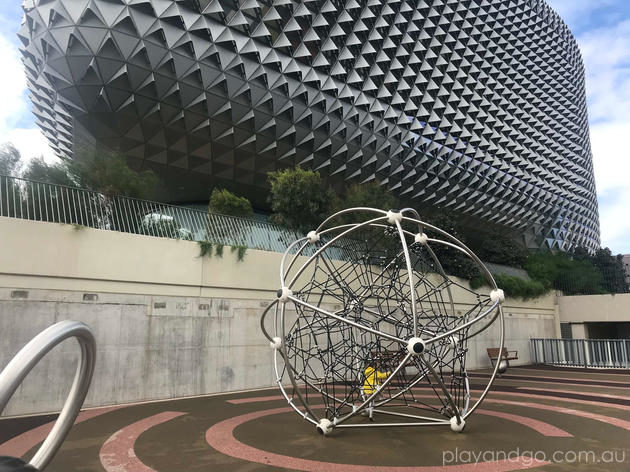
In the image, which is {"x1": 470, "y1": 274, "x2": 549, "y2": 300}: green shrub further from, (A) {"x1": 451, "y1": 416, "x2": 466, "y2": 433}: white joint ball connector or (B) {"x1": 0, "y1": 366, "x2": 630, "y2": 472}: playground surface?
(A) {"x1": 451, "y1": 416, "x2": 466, "y2": 433}: white joint ball connector

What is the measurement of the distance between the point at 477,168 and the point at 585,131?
38251 millimetres

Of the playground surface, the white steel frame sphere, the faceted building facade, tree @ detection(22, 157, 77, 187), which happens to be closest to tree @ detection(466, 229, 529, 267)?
the faceted building facade

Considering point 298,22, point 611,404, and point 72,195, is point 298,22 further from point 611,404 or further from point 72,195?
point 611,404

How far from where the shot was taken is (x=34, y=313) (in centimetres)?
1199

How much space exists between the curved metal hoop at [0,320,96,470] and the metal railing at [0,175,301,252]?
34.2 ft

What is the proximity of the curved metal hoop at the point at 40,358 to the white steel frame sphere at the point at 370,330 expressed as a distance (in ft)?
14.5

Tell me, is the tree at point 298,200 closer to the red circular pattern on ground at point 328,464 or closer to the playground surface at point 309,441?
the playground surface at point 309,441

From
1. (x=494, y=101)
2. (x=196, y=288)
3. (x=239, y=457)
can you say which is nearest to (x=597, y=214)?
(x=494, y=101)

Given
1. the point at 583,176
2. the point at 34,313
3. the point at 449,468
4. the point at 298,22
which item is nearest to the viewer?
the point at 449,468

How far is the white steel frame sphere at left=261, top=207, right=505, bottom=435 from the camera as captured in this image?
8805mm

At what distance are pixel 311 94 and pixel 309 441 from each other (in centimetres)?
2796

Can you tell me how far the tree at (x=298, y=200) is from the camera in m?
22.3

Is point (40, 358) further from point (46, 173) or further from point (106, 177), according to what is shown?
point (46, 173)

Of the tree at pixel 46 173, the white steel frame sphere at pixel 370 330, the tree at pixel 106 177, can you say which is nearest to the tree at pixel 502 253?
the white steel frame sphere at pixel 370 330
